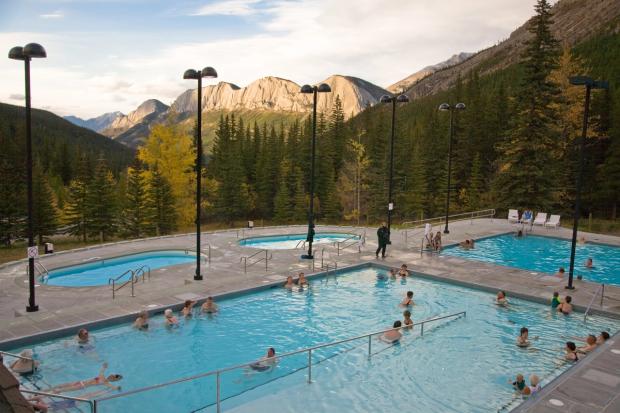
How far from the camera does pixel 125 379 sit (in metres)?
9.62

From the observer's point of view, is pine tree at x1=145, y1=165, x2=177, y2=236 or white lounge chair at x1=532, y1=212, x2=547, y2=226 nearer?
white lounge chair at x1=532, y1=212, x2=547, y2=226

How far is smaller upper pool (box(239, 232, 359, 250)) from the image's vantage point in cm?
2489

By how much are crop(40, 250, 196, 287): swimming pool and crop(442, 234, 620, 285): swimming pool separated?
516 inches

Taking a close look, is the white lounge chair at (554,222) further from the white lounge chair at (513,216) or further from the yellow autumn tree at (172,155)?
the yellow autumn tree at (172,155)

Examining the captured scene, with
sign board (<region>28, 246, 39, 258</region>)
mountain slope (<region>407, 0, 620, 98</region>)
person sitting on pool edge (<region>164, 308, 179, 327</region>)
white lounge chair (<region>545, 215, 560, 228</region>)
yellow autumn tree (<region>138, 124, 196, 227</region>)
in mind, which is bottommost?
person sitting on pool edge (<region>164, 308, 179, 327</region>)

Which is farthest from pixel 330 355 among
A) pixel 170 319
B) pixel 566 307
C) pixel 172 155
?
pixel 172 155

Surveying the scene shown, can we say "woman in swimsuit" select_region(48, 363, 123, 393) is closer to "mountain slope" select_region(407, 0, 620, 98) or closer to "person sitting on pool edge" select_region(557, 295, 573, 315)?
"person sitting on pool edge" select_region(557, 295, 573, 315)

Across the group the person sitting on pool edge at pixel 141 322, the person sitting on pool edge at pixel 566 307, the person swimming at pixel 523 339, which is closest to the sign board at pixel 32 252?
the person sitting on pool edge at pixel 141 322

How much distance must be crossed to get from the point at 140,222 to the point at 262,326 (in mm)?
28539

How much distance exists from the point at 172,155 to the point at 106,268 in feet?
64.3

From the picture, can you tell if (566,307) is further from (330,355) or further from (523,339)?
(330,355)

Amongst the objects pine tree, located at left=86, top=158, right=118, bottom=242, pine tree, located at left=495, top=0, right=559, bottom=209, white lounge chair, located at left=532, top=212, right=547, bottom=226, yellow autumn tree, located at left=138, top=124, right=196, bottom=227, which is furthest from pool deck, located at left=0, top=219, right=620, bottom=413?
pine tree, located at left=86, top=158, right=118, bottom=242

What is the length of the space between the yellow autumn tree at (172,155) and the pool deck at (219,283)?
1392 cm

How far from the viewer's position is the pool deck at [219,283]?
36.6ft
